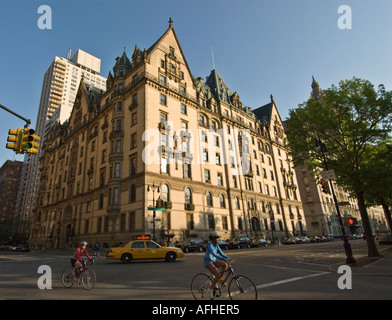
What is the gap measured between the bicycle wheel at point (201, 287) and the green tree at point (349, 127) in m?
15.6

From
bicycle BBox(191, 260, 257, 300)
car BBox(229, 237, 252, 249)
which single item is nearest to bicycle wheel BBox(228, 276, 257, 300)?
bicycle BBox(191, 260, 257, 300)

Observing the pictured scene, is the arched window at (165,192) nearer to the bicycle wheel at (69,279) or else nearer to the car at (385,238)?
the bicycle wheel at (69,279)

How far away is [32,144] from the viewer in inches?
414

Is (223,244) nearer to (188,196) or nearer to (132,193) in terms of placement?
(188,196)

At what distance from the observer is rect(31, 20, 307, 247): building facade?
32969mm

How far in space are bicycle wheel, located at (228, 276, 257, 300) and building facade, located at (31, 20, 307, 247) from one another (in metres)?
19.1

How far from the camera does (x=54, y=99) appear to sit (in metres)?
125

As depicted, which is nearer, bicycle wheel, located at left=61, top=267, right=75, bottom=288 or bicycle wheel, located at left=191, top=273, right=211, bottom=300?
bicycle wheel, located at left=191, top=273, right=211, bottom=300

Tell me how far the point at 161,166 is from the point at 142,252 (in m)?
17.3

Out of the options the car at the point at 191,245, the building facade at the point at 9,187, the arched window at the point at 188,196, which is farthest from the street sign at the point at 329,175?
the building facade at the point at 9,187

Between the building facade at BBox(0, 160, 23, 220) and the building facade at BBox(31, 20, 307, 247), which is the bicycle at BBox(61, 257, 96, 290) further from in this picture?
the building facade at BBox(0, 160, 23, 220)
